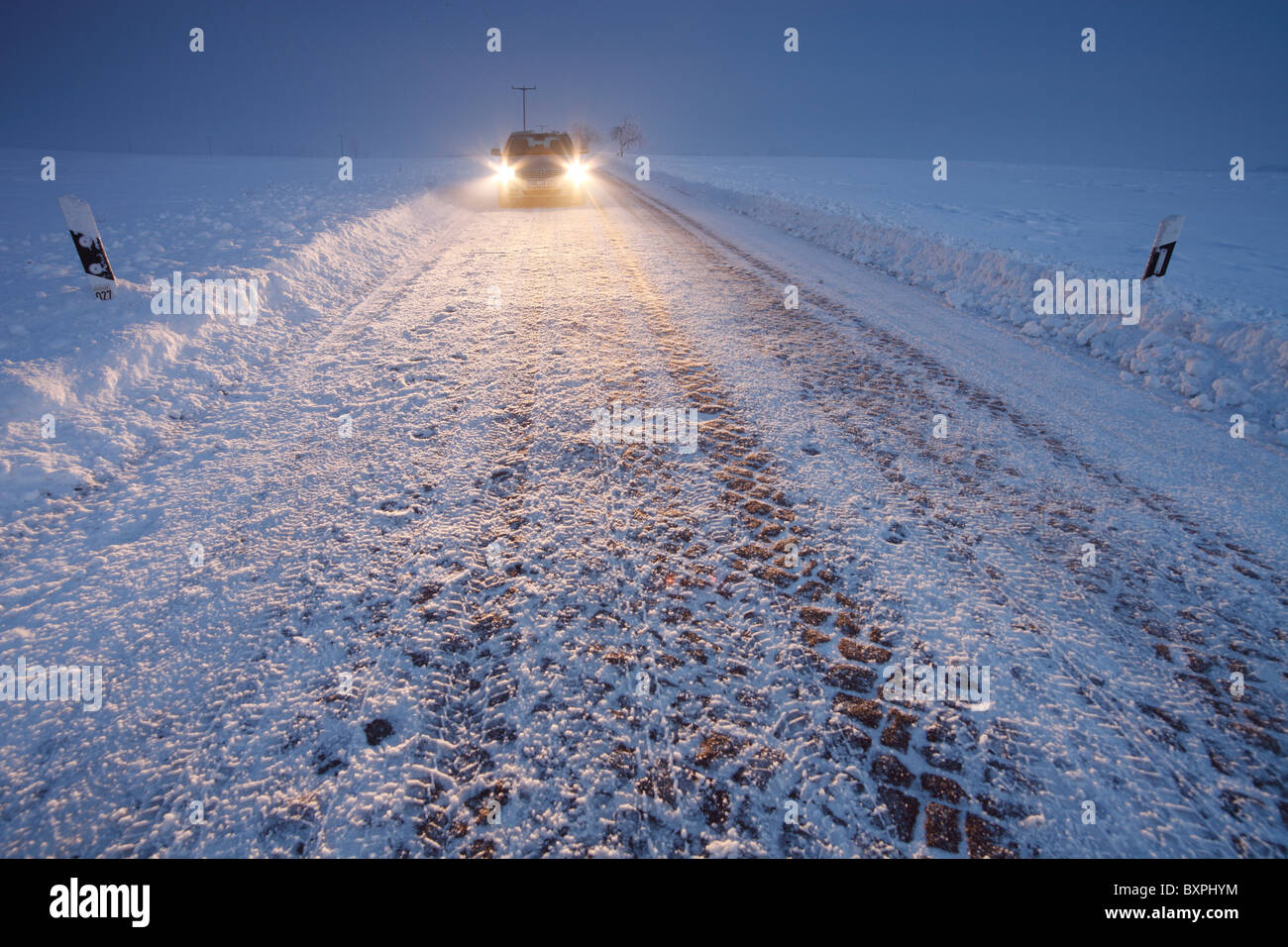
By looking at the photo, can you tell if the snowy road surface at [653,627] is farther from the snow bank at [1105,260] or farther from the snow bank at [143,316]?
the snow bank at [1105,260]

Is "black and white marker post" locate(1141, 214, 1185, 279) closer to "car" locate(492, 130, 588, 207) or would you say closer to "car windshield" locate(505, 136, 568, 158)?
"car" locate(492, 130, 588, 207)

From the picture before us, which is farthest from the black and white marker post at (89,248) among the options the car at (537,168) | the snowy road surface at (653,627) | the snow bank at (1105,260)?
the car at (537,168)

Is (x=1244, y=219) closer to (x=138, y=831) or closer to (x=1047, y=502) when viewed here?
(x=1047, y=502)

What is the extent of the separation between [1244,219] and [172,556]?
22.3 meters

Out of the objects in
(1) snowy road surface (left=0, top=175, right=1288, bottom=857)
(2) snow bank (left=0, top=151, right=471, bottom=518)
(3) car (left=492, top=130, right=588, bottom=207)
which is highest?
(3) car (left=492, top=130, right=588, bottom=207)

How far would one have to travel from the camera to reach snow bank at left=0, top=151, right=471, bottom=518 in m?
3.20

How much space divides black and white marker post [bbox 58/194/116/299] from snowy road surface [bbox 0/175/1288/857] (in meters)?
2.30

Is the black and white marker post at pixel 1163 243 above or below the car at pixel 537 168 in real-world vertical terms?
below

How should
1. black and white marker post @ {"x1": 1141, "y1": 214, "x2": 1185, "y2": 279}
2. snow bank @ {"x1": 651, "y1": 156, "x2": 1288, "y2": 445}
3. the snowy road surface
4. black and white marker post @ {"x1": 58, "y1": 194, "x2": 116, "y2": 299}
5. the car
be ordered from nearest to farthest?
the snowy road surface, snow bank @ {"x1": 651, "y1": 156, "x2": 1288, "y2": 445}, black and white marker post @ {"x1": 58, "y1": 194, "x2": 116, "y2": 299}, black and white marker post @ {"x1": 1141, "y1": 214, "x2": 1185, "y2": 279}, the car

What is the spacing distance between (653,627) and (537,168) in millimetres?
13909

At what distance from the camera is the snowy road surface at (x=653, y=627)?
1.58 meters

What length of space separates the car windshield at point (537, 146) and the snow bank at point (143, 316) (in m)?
3.83

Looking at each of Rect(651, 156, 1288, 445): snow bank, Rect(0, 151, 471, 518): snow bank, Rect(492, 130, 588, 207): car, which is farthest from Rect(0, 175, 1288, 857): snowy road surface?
Rect(492, 130, 588, 207): car

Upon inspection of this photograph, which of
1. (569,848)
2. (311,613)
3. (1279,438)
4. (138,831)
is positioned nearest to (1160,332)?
(1279,438)
